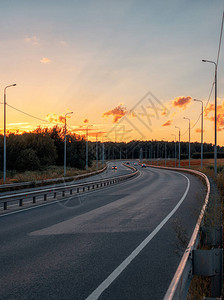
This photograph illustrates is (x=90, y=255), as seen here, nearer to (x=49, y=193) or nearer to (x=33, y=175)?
(x=49, y=193)

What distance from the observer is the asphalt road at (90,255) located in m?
5.09

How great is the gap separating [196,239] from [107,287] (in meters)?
1.90

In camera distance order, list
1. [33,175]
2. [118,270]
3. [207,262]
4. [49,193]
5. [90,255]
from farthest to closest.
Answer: [33,175] → [49,193] → [90,255] → [118,270] → [207,262]

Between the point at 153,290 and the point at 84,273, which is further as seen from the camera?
the point at 84,273

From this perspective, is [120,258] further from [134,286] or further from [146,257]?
[134,286]

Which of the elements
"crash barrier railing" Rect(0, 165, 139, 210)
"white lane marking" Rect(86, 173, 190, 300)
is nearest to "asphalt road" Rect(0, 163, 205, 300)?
"white lane marking" Rect(86, 173, 190, 300)

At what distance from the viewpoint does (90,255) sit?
7.03 meters

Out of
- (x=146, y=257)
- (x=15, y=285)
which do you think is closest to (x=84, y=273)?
(x=15, y=285)

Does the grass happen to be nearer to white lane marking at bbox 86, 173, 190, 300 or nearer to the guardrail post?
white lane marking at bbox 86, 173, 190, 300

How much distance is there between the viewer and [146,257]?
6.91m

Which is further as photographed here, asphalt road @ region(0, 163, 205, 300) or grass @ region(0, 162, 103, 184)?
grass @ region(0, 162, 103, 184)

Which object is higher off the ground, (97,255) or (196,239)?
(196,239)

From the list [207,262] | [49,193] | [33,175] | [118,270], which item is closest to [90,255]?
[118,270]

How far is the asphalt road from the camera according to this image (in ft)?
16.7
